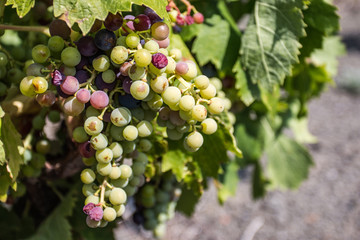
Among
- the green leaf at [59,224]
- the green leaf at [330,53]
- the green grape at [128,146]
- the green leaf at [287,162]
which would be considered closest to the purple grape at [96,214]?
the green grape at [128,146]

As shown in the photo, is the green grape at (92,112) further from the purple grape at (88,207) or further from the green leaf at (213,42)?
the green leaf at (213,42)

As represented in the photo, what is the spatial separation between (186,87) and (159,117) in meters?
0.07

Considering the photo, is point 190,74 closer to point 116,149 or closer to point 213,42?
point 116,149

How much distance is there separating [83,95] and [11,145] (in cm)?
21

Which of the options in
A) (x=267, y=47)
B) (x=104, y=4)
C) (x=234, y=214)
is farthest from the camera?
(x=234, y=214)

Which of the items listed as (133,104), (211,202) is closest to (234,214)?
(211,202)

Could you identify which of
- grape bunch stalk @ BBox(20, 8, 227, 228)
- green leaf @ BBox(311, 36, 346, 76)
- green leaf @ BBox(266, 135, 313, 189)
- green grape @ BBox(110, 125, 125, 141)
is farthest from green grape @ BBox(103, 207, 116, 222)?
green leaf @ BBox(266, 135, 313, 189)

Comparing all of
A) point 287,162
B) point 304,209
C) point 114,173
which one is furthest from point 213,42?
point 304,209

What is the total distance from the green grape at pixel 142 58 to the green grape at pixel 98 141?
121mm

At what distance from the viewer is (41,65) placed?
0.61m

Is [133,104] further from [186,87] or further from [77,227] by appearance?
[77,227]

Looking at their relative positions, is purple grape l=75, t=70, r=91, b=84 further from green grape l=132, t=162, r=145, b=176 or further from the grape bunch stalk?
green grape l=132, t=162, r=145, b=176

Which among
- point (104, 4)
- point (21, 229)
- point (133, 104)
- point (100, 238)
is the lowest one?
point (21, 229)

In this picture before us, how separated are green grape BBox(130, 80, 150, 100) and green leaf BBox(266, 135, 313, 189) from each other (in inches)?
51.6
